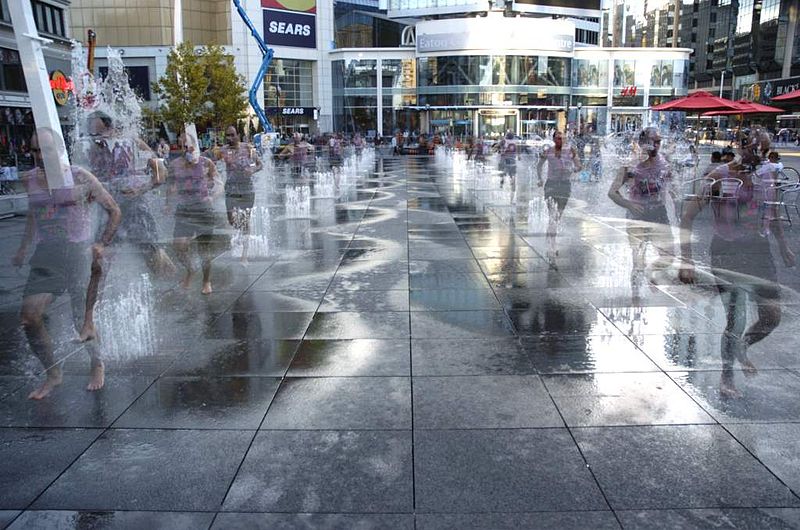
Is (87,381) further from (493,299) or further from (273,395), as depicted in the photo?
(493,299)

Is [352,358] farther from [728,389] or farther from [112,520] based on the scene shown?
[728,389]

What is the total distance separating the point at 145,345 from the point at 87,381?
2.79 feet

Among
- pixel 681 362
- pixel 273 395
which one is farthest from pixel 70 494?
pixel 681 362

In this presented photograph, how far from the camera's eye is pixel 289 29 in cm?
6956

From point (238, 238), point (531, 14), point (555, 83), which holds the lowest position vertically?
point (238, 238)

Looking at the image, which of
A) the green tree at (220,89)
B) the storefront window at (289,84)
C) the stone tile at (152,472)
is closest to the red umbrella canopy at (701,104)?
the stone tile at (152,472)

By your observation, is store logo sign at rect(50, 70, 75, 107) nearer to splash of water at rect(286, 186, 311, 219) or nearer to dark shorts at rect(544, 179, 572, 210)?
splash of water at rect(286, 186, 311, 219)

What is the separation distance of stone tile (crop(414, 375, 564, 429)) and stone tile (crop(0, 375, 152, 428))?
81.2 inches

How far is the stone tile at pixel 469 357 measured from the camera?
535 cm

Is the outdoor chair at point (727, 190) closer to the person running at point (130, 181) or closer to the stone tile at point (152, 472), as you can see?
the person running at point (130, 181)

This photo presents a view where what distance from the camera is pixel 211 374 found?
17.4 ft

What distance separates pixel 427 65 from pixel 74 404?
219ft

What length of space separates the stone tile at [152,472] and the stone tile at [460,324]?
8.01ft

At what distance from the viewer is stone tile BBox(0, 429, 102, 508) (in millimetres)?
Answer: 3656
